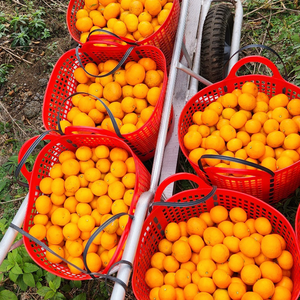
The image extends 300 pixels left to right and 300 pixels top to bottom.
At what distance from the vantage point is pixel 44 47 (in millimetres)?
3455

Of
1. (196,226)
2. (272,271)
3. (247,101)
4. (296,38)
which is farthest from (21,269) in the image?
(296,38)

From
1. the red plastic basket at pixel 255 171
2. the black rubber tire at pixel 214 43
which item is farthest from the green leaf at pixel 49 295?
the black rubber tire at pixel 214 43

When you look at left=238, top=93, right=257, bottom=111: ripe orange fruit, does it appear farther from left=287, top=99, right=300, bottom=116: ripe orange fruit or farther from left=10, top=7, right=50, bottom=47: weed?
left=10, top=7, right=50, bottom=47: weed

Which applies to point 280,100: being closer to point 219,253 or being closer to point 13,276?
point 219,253

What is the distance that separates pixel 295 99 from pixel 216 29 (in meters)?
0.90

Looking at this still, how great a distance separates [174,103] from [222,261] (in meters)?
1.35

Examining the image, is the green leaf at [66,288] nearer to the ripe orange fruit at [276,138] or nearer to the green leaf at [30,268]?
the green leaf at [30,268]

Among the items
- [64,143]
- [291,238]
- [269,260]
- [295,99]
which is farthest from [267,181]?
[64,143]

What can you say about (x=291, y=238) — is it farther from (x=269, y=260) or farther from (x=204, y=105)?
(x=204, y=105)

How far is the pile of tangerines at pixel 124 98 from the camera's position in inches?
83.3

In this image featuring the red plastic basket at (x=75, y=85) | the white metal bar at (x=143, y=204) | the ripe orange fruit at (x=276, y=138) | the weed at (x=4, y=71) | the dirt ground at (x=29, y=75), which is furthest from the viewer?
the weed at (x=4, y=71)

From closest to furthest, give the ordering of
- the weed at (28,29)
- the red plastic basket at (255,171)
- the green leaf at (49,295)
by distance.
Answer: the red plastic basket at (255,171) < the green leaf at (49,295) < the weed at (28,29)

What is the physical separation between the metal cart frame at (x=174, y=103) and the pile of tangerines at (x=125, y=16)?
19cm

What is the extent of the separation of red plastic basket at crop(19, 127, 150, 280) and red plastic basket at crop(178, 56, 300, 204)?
0.36m
